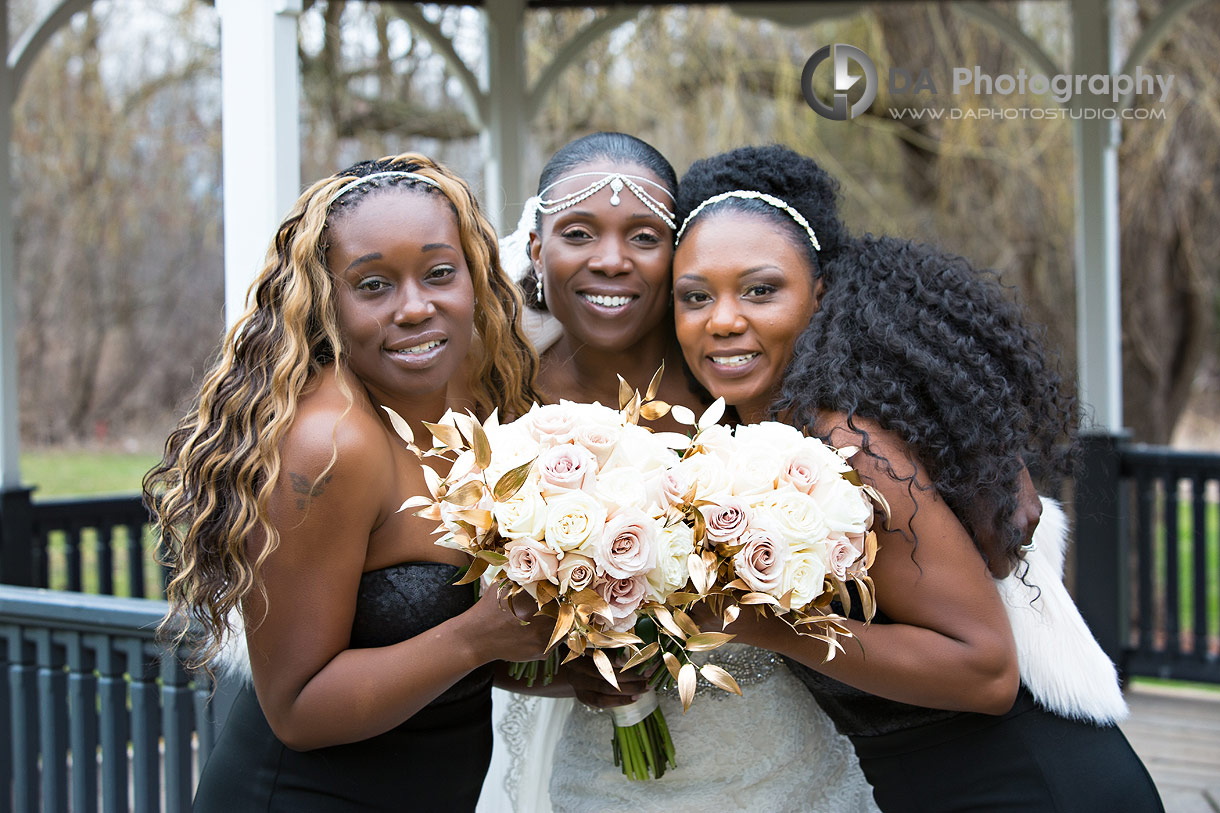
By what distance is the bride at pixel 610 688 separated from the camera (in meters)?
2.86

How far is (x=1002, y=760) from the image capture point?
246cm

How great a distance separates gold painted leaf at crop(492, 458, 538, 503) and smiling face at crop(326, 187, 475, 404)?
1.74 ft

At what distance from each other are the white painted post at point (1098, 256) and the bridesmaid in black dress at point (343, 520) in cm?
496

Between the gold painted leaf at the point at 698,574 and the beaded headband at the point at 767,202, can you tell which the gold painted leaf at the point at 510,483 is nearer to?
the gold painted leaf at the point at 698,574

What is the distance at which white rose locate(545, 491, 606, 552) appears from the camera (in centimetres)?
196

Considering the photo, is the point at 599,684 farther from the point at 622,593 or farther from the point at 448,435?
the point at 448,435

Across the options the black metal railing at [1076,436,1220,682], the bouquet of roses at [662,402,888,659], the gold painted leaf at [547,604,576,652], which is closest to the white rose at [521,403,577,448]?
the bouquet of roses at [662,402,888,659]

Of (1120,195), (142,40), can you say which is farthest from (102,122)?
(1120,195)

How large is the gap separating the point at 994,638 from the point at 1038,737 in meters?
0.33

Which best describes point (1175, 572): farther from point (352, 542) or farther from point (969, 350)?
point (352, 542)

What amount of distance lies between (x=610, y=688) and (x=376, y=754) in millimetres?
535

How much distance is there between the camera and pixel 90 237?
1248cm

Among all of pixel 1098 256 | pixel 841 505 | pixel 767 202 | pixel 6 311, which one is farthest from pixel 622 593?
pixel 1098 256

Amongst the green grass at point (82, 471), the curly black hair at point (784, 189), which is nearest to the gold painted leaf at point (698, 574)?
the curly black hair at point (784, 189)
